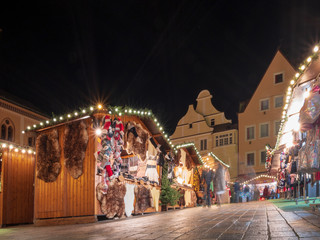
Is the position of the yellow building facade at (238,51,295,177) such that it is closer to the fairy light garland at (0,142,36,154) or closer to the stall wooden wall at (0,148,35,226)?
the fairy light garland at (0,142,36,154)

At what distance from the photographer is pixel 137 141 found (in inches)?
592

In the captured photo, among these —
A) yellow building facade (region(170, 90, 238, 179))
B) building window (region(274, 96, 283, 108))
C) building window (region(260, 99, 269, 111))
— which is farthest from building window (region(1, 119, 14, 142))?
building window (region(274, 96, 283, 108))

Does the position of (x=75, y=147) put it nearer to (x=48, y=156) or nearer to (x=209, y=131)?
(x=48, y=156)

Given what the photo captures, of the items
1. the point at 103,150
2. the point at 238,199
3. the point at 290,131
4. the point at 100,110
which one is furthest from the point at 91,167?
the point at 238,199

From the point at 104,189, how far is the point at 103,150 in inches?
47.3

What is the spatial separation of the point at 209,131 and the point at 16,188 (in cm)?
3663

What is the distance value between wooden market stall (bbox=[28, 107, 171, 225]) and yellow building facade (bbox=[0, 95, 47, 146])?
21.5 metres

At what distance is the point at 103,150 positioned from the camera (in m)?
12.1

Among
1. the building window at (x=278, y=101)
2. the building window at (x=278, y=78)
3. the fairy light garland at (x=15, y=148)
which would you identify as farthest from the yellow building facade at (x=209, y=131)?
the fairy light garland at (x=15, y=148)

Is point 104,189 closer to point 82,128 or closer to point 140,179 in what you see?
point 82,128

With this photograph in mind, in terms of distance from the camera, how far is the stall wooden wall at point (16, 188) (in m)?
13.1

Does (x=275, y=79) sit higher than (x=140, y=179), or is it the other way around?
(x=275, y=79)

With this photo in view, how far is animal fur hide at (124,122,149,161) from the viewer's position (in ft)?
47.5

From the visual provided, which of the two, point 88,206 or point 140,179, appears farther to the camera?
point 140,179
